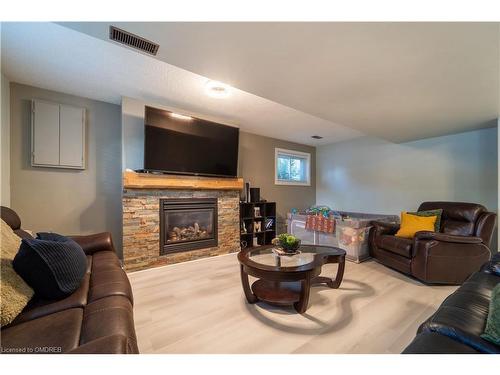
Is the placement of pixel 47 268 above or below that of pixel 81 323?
above

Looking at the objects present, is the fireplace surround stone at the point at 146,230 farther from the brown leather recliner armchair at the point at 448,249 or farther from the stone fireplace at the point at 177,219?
the brown leather recliner armchair at the point at 448,249

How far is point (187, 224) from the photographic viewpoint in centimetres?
347

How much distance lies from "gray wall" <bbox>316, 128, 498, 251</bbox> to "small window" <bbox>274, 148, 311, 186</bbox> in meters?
0.39

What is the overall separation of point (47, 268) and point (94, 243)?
1052 millimetres

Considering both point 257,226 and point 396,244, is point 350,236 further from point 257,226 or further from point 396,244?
point 257,226

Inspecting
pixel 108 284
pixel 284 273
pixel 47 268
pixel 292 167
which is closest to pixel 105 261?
pixel 108 284

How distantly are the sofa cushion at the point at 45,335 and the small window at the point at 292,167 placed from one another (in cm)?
431

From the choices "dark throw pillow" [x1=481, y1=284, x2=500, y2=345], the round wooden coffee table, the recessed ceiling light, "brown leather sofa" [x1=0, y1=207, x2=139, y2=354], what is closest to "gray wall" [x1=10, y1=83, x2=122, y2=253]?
the recessed ceiling light

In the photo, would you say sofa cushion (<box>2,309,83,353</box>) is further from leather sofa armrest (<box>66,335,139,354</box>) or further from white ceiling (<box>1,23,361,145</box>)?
white ceiling (<box>1,23,361,145</box>)

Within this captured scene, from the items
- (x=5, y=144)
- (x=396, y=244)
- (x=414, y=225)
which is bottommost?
(x=396, y=244)

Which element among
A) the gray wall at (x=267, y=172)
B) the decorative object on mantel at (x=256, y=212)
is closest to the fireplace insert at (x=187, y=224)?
the decorative object on mantel at (x=256, y=212)

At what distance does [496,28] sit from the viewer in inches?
48.3

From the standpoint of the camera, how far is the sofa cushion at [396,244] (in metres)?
2.65

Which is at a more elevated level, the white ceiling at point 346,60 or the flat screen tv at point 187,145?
the white ceiling at point 346,60
